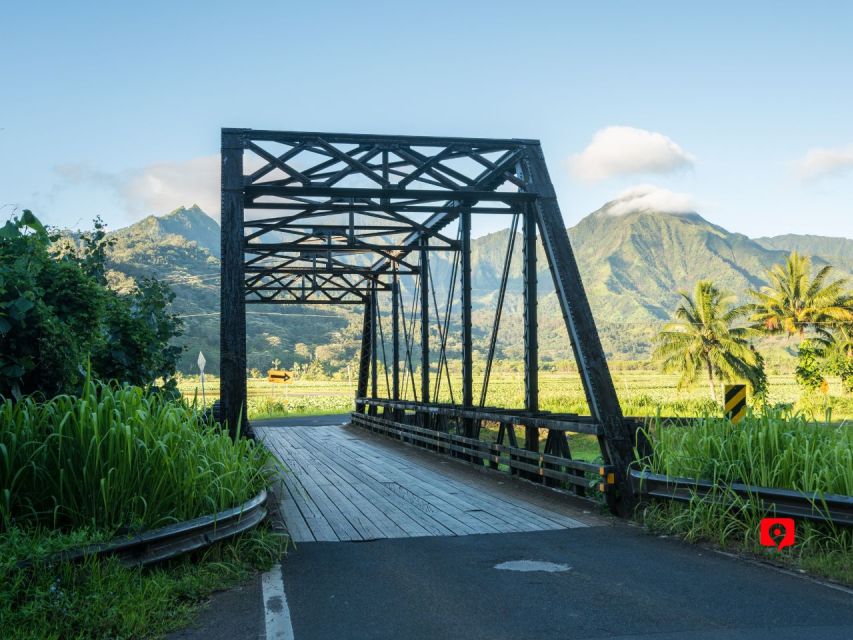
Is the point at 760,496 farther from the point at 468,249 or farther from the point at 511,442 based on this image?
the point at 468,249

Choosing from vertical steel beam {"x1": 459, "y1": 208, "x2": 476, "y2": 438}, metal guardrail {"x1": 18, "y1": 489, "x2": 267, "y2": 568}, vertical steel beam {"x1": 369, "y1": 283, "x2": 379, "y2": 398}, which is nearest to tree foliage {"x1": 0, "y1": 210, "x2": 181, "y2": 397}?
metal guardrail {"x1": 18, "y1": 489, "x2": 267, "y2": 568}

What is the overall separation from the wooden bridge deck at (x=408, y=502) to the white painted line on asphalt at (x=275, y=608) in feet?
4.77

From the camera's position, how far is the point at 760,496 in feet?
21.2

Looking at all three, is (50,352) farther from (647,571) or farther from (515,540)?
(647,571)

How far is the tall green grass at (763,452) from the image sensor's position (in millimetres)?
6371

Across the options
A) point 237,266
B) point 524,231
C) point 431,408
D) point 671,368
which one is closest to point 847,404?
point 671,368

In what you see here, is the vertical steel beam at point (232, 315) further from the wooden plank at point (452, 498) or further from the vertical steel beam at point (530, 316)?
the vertical steel beam at point (530, 316)

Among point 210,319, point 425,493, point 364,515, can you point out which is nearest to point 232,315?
point 364,515

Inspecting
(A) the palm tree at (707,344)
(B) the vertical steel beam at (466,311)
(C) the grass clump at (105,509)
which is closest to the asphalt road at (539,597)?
(C) the grass clump at (105,509)

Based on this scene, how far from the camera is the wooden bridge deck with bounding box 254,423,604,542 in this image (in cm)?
764

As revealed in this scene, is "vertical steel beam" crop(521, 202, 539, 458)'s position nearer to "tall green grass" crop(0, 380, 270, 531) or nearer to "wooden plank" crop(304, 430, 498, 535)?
"wooden plank" crop(304, 430, 498, 535)

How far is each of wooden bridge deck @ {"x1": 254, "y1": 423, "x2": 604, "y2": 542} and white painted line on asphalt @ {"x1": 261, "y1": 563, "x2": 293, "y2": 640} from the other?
145 centimetres

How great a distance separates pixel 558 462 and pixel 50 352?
5207 mm

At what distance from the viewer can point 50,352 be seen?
21.3 ft
